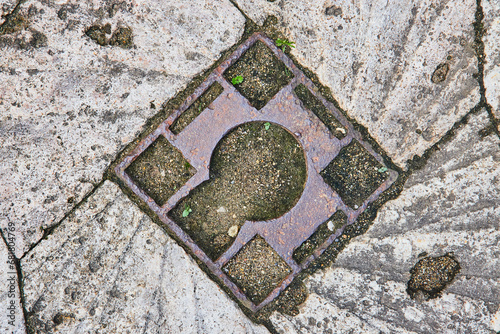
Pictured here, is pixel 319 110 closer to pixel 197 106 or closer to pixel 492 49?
pixel 197 106

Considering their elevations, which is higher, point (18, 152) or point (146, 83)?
point (146, 83)

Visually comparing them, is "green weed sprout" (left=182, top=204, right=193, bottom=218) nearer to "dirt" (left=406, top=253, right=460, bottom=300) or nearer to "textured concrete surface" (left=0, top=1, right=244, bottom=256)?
"textured concrete surface" (left=0, top=1, right=244, bottom=256)

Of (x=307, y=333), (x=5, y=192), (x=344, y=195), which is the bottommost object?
(x=5, y=192)

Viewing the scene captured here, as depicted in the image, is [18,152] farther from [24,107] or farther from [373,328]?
[373,328]

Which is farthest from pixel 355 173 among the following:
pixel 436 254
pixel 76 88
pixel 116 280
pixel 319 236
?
pixel 76 88

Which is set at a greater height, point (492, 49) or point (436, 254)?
point (492, 49)

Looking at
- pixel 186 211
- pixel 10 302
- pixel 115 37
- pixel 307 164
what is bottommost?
pixel 10 302

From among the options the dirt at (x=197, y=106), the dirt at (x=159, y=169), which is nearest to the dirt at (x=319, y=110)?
the dirt at (x=197, y=106)

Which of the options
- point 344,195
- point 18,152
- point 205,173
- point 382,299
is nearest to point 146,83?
point 205,173
